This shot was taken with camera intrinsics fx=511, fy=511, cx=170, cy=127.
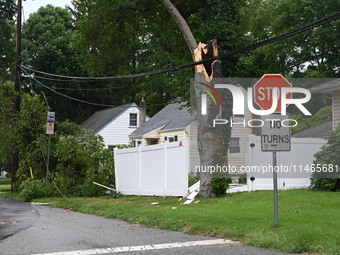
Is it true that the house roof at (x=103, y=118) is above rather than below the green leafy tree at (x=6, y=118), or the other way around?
above

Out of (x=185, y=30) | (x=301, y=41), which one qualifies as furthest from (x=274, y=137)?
(x=301, y=41)

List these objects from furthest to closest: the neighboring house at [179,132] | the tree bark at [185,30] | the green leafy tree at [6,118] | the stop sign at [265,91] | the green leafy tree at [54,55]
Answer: the green leafy tree at [54,55]
the neighboring house at [179,132]
the green leafy tree at [6,118]
the stop sign at [265,91]
the tree bark at [185,30]

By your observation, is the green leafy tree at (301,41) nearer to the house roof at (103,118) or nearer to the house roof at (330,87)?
the house roof at (330,87)

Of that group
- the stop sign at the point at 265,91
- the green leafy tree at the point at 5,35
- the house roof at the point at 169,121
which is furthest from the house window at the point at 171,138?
the stop sign at the point at 265,91

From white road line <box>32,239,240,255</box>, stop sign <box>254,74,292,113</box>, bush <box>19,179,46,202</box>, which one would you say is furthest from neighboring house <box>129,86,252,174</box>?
white road line <box>32,239,240,255</box>

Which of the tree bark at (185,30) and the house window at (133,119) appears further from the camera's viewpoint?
the house window at (133,119)

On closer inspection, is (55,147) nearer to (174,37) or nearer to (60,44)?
(174,37)

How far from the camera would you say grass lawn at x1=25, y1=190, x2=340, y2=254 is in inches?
322

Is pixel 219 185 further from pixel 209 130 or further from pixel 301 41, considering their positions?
pixel 301 41

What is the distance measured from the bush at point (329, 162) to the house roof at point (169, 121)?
1490cm

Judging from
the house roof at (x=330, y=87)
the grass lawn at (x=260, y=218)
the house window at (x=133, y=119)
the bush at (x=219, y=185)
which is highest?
the house window at (x=133, y=119)

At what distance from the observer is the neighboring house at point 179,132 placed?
29084 mm

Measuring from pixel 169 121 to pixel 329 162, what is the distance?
1916cm

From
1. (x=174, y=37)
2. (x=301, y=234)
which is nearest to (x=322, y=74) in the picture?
(x=174, y=37)
